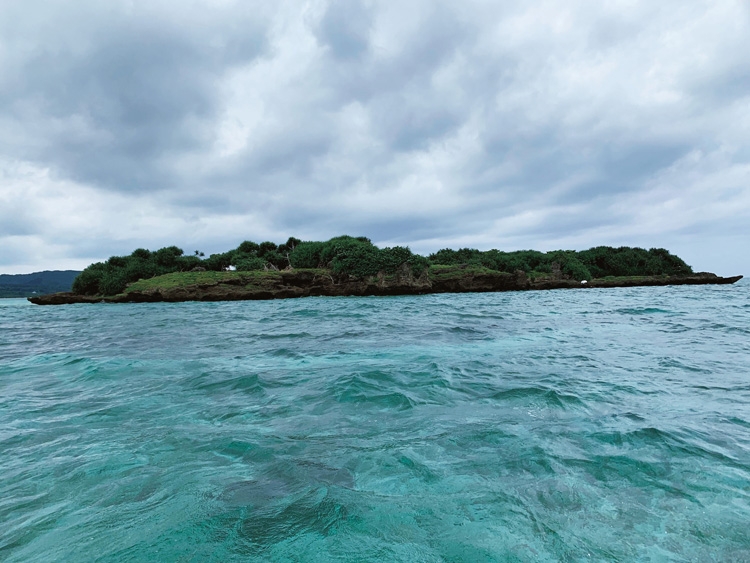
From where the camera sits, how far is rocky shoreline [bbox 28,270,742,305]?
6009 centimetres

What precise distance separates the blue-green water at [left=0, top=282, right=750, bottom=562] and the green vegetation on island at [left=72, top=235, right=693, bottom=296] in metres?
59.6

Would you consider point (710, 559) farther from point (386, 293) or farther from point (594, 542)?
point (386, 293)

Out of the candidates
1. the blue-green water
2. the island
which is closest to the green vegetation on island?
Answer: the island

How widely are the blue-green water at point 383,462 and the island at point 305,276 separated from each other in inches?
2237

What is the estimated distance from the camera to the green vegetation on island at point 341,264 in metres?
70.6

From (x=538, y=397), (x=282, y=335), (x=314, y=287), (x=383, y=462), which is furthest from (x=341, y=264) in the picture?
(x=383, y=462)

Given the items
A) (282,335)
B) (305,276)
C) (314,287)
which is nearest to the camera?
(282,335)

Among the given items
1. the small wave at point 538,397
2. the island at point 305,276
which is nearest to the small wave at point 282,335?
the small wave at point 538,397

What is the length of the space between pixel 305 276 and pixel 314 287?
2.85 m

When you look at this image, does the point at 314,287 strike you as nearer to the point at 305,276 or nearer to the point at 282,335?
the point at 305,276

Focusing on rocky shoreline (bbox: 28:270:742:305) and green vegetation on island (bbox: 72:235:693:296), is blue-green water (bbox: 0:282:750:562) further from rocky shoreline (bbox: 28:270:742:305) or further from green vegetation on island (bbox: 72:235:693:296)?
green vegetation on island (bbox: 72:235:693:296)

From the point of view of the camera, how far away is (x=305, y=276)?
70.5 metres

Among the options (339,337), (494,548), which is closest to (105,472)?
(494,548)

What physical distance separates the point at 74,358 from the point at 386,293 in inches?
2295
